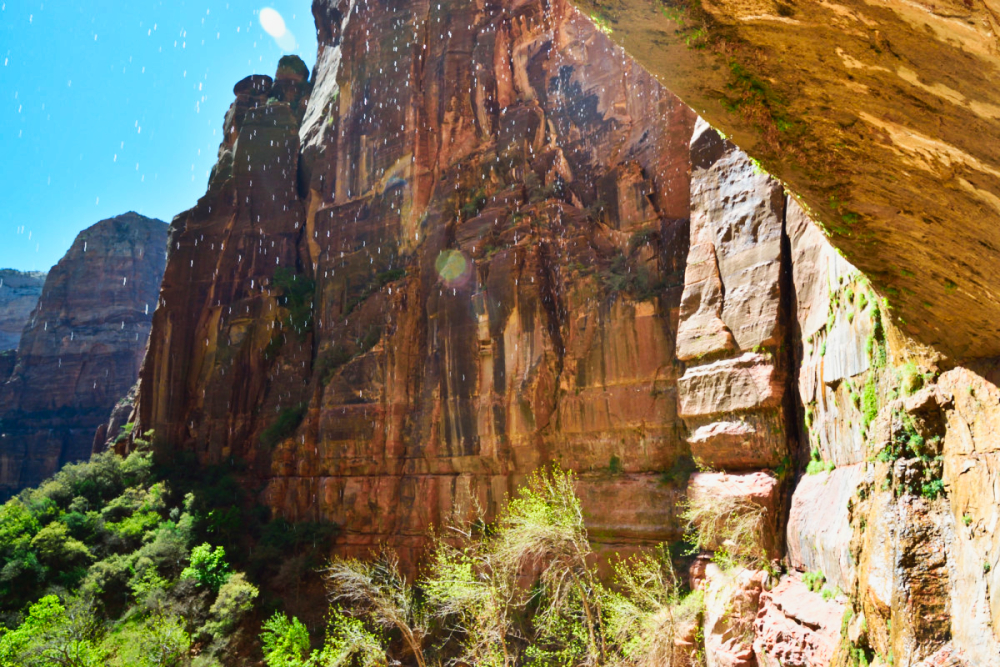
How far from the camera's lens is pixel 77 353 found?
217 feet

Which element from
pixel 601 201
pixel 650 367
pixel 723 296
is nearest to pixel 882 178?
pixel 723 296

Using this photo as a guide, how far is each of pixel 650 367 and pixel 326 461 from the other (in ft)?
55.9

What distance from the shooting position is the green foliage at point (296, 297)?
128ft

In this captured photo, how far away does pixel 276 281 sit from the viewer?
40156mm

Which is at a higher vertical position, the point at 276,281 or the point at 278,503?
the point at 276,281

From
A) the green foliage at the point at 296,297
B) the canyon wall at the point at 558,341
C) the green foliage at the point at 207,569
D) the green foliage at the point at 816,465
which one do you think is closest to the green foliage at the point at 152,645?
the green foliage at the point at 207,569

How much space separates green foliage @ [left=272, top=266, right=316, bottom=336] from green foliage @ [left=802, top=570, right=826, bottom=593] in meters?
31.6

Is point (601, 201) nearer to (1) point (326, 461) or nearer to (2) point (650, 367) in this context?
(2) point (650, 367)

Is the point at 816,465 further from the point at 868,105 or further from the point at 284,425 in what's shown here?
the point at 284,425

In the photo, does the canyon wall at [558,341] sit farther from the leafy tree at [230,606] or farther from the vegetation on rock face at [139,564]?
the leafy tree at [230,606]

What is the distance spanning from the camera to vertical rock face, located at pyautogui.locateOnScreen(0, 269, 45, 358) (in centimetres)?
8444

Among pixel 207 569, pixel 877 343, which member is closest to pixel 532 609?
pixel 207 569

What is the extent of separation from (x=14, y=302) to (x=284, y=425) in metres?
75.5

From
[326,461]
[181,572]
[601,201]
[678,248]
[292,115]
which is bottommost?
[181,572]
